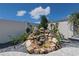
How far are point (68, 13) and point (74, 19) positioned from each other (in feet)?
0.40

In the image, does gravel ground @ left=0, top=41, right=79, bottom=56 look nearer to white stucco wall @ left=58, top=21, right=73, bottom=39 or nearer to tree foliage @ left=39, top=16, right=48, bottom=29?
white stucco wall @ left=58, top=21, right=73, bottom=39

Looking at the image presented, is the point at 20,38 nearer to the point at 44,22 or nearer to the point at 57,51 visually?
the point at 44,22

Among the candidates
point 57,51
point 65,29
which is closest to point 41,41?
point 57,51

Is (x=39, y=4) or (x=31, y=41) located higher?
(x=39, y=4)

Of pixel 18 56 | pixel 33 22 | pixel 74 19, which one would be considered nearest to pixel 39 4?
pixel 33 22

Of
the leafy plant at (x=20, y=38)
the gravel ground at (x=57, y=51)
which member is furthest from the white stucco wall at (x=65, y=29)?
the leafy plant at (x=20, y=38)

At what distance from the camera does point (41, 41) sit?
4133mm

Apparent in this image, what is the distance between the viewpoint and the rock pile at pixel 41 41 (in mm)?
4113

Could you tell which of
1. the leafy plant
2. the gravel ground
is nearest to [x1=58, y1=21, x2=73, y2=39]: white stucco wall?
the gravel ground

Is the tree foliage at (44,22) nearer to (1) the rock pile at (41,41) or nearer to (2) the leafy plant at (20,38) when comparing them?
(1) the rock pile at (41,41)

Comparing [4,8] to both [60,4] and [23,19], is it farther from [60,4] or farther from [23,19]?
[60,4]

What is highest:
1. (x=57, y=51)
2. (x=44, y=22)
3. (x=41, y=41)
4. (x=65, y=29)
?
(x=44, y=22)

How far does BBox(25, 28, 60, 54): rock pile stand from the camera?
4113mm

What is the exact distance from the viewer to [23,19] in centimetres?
409
